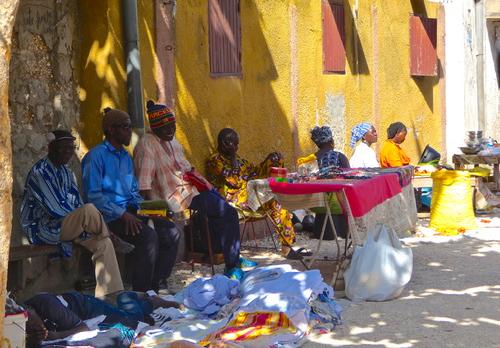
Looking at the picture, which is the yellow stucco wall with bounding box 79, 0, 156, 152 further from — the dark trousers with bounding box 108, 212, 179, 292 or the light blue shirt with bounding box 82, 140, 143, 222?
the dark trousers with bounding box 108, 212, 179, 292

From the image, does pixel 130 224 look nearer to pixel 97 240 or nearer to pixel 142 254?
pixel 142 254

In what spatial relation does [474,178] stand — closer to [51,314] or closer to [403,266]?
[403,266]

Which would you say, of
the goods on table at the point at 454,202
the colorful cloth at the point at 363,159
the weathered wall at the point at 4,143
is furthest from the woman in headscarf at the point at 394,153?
the weathered wall at the point at 4,143

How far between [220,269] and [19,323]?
12.7 feet

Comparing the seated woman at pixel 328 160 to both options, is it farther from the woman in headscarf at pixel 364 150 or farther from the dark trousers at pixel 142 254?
the dark trousers at pixel 142 254

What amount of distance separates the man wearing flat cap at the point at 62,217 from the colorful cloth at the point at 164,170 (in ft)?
3.52

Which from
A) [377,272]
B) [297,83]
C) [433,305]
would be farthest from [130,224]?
[297,83]

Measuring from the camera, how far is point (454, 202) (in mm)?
10477

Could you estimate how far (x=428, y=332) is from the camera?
19.4 ft

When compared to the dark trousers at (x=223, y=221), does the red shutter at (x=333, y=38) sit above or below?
above

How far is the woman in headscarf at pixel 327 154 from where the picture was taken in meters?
9.24

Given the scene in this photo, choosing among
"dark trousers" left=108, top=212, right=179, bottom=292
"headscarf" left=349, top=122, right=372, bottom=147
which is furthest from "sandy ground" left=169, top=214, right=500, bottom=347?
"headscarf" left=349, top=122, right=372, bottom=147

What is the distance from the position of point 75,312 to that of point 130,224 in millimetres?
1240

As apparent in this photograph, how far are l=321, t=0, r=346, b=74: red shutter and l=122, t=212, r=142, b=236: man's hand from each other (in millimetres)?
5932
